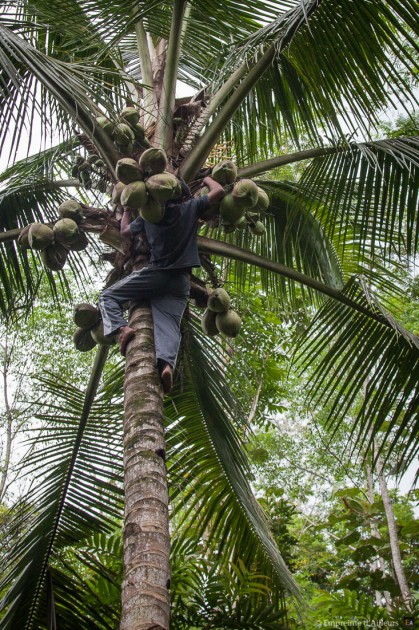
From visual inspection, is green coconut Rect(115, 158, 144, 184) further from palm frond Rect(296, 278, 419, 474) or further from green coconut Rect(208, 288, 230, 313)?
palm frond Rect(296, 278, 419, 474)

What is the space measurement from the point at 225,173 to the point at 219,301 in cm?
62

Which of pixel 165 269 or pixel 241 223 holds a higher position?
pixel 241 223

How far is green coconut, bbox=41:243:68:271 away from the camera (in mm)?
3346

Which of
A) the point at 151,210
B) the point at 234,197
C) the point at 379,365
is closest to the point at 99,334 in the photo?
the point at 151,210

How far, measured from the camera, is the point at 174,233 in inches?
123

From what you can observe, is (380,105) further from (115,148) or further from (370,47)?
(115,148)

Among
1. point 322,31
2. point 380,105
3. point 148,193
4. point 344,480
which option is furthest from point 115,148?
point 344,480

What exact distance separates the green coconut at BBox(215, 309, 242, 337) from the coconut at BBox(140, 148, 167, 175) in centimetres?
78

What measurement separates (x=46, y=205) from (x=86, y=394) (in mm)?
1495

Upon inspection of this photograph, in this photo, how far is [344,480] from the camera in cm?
1398

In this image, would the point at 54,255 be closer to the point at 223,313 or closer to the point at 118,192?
the point at 118,192

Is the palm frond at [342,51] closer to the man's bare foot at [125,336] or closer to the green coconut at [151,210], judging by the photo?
the green coconut at [151,210]

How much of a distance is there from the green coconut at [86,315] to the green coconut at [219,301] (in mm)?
572

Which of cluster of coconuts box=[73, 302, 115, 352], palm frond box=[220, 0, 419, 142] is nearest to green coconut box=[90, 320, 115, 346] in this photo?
cluster of coconuts box=[73, 302, 115, 352]
